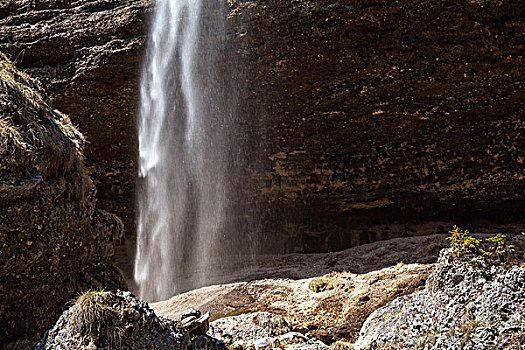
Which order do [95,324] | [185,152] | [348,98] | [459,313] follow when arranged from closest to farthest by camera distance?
[95,324]
[459,313]
[348,98]
[185,152]

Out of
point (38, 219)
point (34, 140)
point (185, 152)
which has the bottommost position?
point (38, 219)

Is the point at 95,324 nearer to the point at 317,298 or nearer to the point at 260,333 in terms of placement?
the point at 260,333

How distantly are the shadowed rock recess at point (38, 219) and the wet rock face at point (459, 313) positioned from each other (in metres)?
3.45

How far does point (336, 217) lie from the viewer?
40.3 ft

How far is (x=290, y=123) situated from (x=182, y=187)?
3424mm

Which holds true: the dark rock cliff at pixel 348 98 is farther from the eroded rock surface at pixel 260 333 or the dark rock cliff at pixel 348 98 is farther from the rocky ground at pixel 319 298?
the eroded rock surface at pixel 260 333

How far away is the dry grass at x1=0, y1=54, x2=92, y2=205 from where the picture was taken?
4.87 m

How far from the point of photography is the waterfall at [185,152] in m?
11.0

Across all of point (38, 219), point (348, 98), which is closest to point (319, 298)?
point (38, 219)

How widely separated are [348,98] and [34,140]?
736 centimetres

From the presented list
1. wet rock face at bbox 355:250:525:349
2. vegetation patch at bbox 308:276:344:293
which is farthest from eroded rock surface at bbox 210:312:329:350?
vegetation patch at bbox 308:276:344:293

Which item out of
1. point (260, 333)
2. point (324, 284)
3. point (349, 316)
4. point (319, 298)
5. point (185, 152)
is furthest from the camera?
point (185, 152)

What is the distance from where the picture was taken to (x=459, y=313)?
4848mm

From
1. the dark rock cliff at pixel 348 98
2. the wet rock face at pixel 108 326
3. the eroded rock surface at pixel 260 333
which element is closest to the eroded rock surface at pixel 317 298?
the eroded rock surface at pixel 260 333
